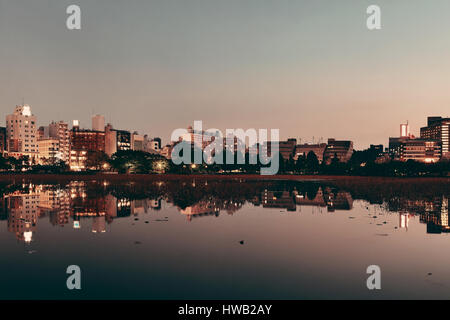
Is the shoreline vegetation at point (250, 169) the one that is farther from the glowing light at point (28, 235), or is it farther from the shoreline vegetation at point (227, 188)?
the glowing light at point (28, 235)

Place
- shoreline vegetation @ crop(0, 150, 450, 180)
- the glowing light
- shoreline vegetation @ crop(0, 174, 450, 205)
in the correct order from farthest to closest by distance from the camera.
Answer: shoreline vegetation @ crop(0, 150, 450, 180) → shoreline vegetation @ crop(0, 174, 450, 205) → the glowing light

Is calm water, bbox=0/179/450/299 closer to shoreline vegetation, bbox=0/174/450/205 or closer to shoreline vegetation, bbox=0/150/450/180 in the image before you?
shoreline vegetation, bbox=0/174/450/205

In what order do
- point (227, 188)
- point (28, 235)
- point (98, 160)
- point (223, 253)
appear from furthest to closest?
point (98, 160) < point (227, 188) < point (28, 235) < point (223, 253)

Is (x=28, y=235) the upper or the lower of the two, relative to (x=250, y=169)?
upper

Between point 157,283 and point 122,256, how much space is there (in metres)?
4.61

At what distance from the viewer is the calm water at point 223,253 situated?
514 inches

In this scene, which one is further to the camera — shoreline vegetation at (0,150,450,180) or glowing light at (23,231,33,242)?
shoreline vegetation at (0,150,450,180)

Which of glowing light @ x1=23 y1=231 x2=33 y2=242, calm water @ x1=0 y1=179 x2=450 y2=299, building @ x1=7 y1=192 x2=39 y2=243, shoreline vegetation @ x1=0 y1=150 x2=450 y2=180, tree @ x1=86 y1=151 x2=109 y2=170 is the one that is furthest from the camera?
tree @ x1=86 y1=151 x2=109 y2=170

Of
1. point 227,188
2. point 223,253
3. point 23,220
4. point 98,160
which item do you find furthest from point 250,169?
point 223,253

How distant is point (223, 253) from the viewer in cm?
1823

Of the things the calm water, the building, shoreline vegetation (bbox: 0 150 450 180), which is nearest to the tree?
shoreline vegetation (bbox: 0 150 450 180)

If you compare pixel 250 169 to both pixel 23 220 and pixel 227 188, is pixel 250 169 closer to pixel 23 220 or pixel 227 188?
pixel 227 188

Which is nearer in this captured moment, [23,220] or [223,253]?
[223,253]

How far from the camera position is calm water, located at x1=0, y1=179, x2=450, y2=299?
42.8 ft
